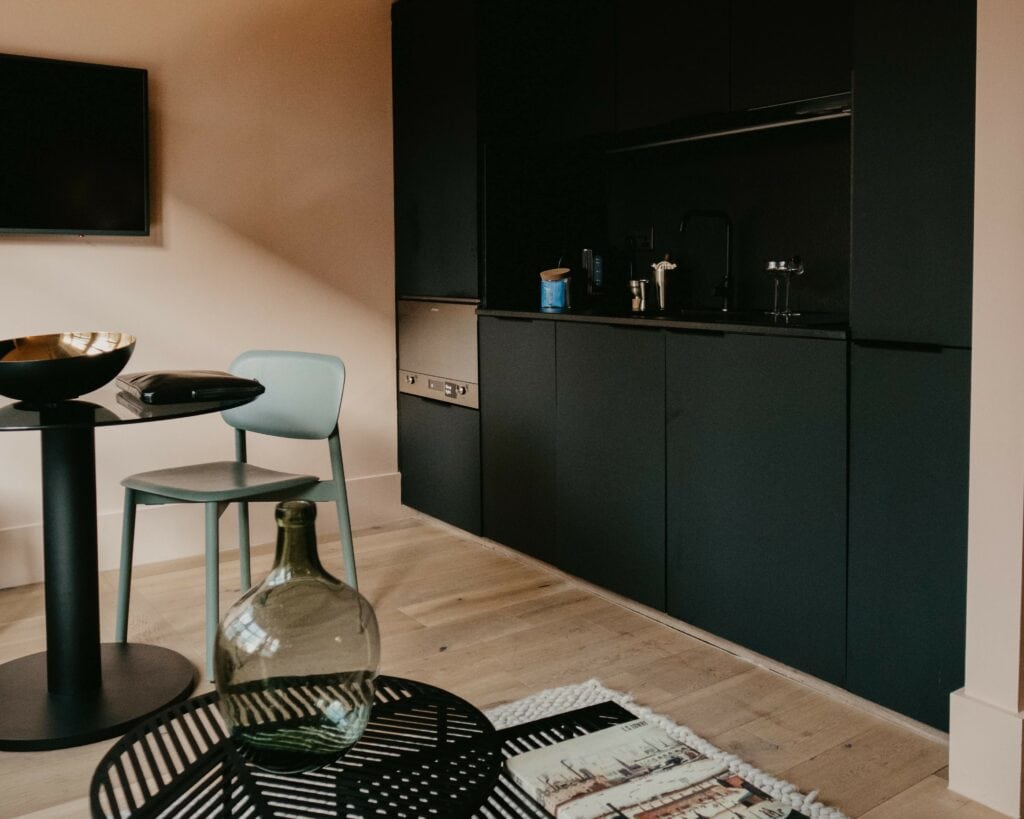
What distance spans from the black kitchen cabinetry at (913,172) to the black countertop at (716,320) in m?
0.12

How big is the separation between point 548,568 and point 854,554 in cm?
135

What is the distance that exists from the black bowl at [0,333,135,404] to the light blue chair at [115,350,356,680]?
16.2 inches

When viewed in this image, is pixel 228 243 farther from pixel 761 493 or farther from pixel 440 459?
pixel 761 493

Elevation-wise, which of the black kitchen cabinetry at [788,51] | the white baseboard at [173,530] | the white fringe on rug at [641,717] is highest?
the black kitchen cabinetry at [788,51]

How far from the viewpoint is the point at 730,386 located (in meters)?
2.64

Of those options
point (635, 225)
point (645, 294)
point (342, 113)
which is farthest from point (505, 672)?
point (342, 113)

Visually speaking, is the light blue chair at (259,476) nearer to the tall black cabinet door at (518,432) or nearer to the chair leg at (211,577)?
the chair leg at (211,577)

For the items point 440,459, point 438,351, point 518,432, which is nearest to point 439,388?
point 438,351

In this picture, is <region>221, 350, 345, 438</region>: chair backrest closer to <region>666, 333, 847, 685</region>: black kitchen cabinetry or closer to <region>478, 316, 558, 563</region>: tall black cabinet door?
<region>478, 316, 558, 563</region>: tall black cabinet door

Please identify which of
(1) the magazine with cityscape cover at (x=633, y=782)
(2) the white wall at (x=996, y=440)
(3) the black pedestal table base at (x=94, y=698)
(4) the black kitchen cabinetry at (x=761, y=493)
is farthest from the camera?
→ (4) the black kitchen cabinetry at (x=761, y=493)

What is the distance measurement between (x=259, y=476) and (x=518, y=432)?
104cm

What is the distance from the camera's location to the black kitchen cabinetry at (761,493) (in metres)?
2.41

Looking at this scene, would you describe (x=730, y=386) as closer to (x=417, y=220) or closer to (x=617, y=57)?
(x=617, y=57)

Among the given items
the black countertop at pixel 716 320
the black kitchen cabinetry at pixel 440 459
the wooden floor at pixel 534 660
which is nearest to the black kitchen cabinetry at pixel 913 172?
the black countertop at pixel 716 320
